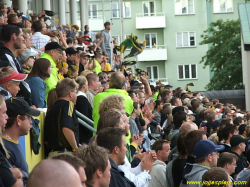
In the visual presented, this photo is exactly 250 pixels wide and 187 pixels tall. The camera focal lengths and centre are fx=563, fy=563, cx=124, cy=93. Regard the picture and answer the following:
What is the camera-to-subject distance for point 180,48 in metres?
52.7

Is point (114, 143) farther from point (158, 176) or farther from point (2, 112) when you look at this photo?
point (158, 176)

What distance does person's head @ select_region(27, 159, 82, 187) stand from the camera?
2779mm

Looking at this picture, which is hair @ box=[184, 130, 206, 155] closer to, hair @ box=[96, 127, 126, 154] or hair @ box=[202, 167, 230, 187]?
hair @ box=[202, 167, 230, 187]

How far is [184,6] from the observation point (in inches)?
2072

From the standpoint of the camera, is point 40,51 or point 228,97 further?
point 228,97

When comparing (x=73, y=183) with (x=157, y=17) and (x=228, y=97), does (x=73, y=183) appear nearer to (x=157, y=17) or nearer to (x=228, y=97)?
(x=228, y=97)

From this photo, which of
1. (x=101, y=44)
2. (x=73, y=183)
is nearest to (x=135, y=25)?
(x=101, y=44)

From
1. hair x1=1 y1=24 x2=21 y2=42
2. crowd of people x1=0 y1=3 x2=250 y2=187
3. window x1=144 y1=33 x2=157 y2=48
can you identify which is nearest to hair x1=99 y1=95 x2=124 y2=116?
crowd of people x1=0 y1=3 x2=250 y2=187

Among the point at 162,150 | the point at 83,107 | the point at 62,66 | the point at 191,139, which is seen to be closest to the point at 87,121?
the point at 83,107

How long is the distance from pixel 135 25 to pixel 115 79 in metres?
44.6

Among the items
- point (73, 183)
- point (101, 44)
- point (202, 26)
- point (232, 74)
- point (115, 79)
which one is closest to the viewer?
point (73, 183)

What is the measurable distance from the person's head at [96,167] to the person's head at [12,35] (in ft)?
12.7

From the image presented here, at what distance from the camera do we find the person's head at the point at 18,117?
5398mm

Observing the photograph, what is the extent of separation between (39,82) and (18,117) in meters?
2.36
